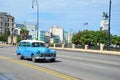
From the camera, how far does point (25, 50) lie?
26.9 metres

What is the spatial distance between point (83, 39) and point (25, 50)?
75.8 meters

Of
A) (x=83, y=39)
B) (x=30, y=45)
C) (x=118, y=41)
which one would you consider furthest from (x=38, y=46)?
(x=118, y=41)

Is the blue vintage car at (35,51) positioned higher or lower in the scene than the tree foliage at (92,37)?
lower

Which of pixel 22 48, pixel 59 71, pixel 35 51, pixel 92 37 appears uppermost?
pixel 92 37

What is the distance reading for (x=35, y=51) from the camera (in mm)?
24734

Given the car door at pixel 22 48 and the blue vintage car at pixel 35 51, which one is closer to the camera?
the blue vintage car at pixel 35 51

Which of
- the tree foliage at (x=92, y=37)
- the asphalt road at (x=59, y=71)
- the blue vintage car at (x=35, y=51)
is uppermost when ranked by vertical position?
the tree foliage at (x=92, y=37)

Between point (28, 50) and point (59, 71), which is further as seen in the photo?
point (28, 50)

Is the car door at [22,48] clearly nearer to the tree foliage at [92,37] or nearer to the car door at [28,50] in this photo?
the car door at [28,50]

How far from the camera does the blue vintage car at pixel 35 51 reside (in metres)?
24.4

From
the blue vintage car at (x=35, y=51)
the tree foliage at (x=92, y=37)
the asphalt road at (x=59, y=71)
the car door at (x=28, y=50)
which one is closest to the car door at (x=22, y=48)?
the blue vintage car at (x=35, y=51)

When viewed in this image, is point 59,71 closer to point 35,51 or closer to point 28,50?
point 35,51

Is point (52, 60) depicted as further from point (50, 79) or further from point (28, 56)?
point (50, 79)

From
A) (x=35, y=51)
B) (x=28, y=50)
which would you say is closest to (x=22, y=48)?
(x=28, y=50)
